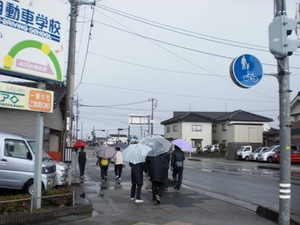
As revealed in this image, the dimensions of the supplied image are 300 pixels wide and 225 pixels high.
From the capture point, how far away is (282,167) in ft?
22.7

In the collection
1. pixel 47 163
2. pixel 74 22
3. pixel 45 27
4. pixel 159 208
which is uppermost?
pixel 74 22

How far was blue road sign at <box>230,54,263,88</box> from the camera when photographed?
23.8 ft

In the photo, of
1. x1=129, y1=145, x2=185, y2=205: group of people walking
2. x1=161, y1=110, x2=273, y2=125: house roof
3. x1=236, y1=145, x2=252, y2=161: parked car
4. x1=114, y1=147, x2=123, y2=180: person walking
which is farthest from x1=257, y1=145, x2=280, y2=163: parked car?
x1=129, y1=145, x2=185, y2=205: group of people walking

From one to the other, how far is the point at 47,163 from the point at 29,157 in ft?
2.14

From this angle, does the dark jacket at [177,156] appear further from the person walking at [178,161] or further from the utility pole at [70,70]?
the utility pole at [70,70]

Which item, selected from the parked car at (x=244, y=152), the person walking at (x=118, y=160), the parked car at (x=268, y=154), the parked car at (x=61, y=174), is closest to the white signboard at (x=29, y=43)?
the parked car at (x=61, y=174)

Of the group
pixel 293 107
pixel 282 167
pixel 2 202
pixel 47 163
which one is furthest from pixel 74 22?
pixel 293 107

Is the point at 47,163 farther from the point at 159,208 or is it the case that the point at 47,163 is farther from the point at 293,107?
the point at 293,107

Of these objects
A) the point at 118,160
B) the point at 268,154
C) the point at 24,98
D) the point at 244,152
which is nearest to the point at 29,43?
the point at 24,98

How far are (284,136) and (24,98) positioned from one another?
17.7 feet

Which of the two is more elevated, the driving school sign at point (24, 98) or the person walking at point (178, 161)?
the driving school sign at point (24, 98)

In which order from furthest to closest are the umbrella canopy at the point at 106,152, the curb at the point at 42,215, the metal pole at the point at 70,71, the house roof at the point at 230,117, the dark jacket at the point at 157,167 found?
the house roof at the point at 230,117 → the umbrella canopy at the point at 106,152 → the metal pole at the point at 70,71 → the dark jacket at the point at 157,167 → the curb at the point at 42,215

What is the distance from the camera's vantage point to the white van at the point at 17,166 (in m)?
11.0

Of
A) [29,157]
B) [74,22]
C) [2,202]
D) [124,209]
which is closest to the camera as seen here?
[2,202]
